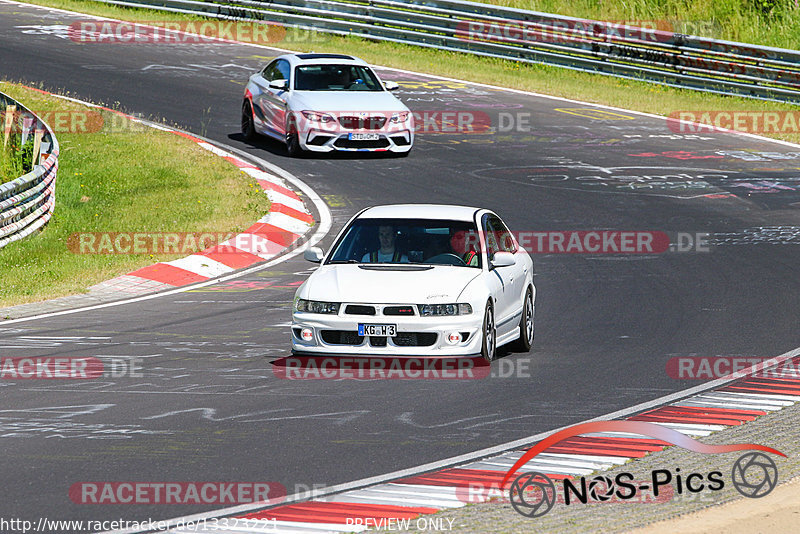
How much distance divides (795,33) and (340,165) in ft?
49.6

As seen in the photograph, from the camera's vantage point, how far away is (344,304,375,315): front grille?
438 inches

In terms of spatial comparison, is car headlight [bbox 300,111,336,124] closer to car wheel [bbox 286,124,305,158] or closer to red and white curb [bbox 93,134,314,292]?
car wheel [bbox 286,124,305,158]

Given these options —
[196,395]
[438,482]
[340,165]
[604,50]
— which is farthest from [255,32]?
[438,482]

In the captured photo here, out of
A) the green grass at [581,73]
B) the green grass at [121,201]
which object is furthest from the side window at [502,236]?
the green grass at [581,73]

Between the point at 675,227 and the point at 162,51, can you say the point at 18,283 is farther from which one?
the point at 162,51

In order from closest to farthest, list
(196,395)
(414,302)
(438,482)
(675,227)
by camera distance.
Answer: (438,482) < (196,395) < (414,302) < (675,227)

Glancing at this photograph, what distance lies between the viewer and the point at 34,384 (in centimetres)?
1056

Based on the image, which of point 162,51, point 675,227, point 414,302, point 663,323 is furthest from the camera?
point 162,51

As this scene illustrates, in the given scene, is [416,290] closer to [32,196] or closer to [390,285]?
[390,285]

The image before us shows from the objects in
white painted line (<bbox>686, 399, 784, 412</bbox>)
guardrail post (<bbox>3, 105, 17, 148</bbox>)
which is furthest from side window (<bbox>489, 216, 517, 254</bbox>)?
guardrail post (<bbox>3, 105, 17, 148</bbox>)

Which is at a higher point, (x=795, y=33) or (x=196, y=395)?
(x=795, y=33)

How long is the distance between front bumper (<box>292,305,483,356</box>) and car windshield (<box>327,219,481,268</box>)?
103 cm

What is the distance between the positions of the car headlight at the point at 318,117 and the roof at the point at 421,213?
32.0ft

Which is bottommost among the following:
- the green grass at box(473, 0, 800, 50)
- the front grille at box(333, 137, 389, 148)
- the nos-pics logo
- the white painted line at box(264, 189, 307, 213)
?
the white painted line at box(264, 189, 307, 213)
